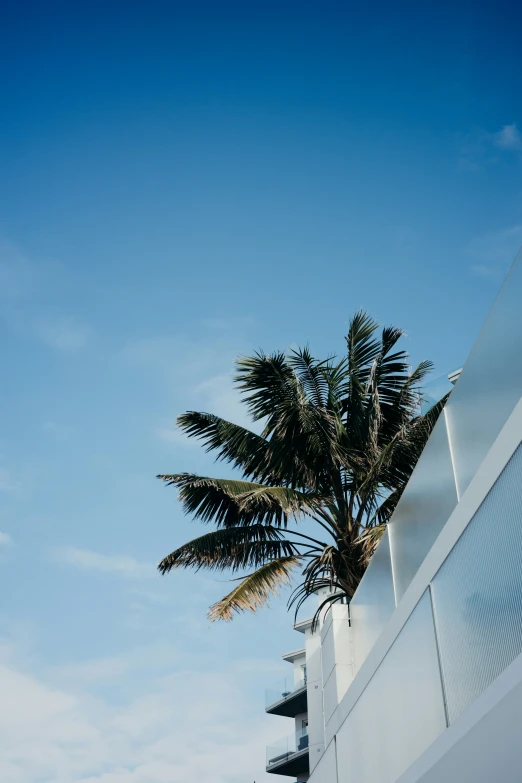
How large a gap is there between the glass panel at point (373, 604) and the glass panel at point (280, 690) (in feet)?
91.3

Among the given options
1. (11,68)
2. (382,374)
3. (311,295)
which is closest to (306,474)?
(382,374)

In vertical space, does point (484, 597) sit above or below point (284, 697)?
below

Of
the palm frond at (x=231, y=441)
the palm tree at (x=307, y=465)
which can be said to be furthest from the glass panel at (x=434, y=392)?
the palm frond at (x=231, y=441)

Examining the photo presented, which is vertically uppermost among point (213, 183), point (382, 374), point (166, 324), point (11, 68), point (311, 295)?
point (11, 68)

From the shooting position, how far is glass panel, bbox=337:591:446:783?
5.05m

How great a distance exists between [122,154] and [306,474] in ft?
37.5

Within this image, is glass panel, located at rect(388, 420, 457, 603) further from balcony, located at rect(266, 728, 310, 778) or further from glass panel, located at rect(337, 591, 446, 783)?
balcony, located at rect(266, 728, 310, 778)

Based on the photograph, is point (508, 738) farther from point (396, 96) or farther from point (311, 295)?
point (396, 96)

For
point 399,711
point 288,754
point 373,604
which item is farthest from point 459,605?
point 288,754

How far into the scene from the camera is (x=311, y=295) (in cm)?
1516

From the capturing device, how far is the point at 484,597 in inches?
164

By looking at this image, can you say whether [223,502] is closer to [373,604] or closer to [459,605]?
[373,604]

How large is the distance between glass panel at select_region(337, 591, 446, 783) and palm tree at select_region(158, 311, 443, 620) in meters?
4.74

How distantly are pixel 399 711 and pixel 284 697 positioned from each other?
3276 cm
